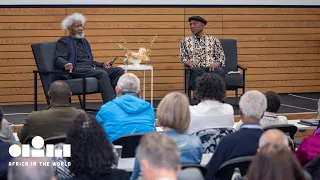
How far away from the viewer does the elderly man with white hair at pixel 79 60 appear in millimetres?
8109

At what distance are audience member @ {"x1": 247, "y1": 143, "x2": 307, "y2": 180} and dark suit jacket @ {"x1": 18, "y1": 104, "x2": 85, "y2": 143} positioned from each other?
219 centimetres

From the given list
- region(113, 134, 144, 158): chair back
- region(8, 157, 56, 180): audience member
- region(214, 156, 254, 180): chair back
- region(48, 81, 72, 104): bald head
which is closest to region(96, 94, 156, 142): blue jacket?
region(48, 81, 72, 104): bald head

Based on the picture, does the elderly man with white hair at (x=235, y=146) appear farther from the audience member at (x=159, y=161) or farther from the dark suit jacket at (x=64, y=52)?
the dark suit jacket at (x=64, y=52)

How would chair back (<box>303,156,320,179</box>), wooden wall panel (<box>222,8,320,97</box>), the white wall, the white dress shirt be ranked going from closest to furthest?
chair back (<box>303,156,320,179</box>) < the white dress shirt < the white wall < wooden wall panel (<box>222,8,320,97</box>)

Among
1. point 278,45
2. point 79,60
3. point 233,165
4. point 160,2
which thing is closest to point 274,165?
point 233,165

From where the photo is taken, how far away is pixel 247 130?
4.11 m

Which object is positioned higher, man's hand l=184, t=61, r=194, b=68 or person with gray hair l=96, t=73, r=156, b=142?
man's hand l=184, t=61, r=194, b=68

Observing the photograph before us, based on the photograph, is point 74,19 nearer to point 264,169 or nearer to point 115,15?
point 115,15

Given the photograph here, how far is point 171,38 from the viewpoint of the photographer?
1059 cm

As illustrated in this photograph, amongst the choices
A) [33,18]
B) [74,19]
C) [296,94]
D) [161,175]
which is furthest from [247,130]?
[296,94]

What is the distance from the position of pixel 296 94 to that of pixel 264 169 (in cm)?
880

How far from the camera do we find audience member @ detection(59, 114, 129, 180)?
328 centimetres

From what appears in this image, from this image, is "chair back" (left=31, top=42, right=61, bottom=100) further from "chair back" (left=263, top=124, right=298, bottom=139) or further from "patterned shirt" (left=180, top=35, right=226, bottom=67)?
"chair back" (left=263, top=124, right=298, bottom=139)

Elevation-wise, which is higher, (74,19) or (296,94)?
(74,19)
